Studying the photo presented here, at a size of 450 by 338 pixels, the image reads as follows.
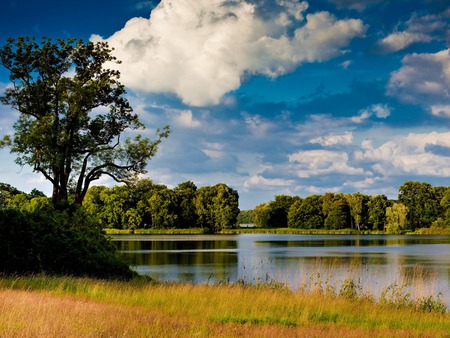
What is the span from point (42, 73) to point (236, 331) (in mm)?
30879

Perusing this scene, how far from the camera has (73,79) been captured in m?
37.8

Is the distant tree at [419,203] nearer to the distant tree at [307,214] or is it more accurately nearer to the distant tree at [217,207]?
the distant tree at [307,214]

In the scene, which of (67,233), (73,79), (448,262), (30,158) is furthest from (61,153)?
(448,262)

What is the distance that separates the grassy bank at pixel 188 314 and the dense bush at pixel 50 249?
11.2 ft

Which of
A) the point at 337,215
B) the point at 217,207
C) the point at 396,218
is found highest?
the point at 217,207

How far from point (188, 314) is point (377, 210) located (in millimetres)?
125809

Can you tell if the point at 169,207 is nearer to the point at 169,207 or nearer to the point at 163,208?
the point at 169,207

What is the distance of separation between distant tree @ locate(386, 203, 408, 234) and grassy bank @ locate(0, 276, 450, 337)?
369 ft

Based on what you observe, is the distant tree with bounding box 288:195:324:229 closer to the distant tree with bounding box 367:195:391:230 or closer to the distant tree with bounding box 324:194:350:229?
the distant tree with bounding box 324:194:350:229

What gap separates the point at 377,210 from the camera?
134m

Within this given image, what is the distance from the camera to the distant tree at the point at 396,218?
127 meters

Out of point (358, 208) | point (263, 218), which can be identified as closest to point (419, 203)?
point (358, 208)

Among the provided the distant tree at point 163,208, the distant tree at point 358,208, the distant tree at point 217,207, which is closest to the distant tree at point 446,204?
the distant tree at point 358,208

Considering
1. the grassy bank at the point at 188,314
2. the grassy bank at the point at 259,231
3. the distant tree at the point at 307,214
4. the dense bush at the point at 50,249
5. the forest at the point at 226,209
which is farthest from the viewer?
the distant tree at the point at 307,214
